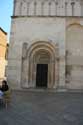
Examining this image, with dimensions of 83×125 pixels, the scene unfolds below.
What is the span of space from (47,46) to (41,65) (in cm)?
176

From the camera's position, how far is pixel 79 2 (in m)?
16.7

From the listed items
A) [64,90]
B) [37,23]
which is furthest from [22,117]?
[37,23]

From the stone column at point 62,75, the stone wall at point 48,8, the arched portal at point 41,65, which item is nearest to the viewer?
the stone column at point 62,75

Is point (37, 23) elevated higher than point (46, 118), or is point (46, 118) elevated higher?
point (37, 23)

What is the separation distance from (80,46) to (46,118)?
10720mm

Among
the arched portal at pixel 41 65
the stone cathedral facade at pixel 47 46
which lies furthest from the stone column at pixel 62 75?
the arched portal at pixel 41 65

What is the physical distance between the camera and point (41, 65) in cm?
1612

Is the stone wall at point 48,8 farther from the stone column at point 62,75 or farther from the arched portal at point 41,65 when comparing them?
the stone column at point 62,75

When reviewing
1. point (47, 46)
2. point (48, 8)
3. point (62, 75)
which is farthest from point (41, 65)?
point (48, 8)

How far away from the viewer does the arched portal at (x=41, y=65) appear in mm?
15320

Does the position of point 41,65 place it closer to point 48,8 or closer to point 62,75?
point 62,75

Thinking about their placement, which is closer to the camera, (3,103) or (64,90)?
(3,103)

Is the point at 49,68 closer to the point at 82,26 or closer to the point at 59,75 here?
the point at 59,75

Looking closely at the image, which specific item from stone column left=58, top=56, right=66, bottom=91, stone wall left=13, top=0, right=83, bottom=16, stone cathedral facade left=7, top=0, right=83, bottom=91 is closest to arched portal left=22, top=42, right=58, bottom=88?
stone cathedral facade left=7, top=0, right=83, bottom=91
